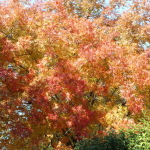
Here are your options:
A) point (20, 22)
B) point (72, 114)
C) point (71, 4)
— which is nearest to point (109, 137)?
point (72, 114)

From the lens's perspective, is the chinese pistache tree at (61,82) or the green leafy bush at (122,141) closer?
the green leafy bush at (122,141)

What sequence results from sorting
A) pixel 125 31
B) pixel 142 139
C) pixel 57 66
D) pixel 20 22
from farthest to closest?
pixel 125 31 → pixel 20 22 → pixel 57 66 → pixel 142 139

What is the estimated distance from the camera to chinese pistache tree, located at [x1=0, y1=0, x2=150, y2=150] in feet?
34.7

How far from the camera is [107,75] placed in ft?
42.0

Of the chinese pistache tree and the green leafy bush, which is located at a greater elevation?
the chinese pistache tree

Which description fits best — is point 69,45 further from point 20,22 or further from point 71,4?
point 71,4

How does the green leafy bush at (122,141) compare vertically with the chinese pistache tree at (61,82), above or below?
below

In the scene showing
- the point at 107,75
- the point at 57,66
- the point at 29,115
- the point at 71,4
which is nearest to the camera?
the point at 29,115

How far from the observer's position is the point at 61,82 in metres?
11.0

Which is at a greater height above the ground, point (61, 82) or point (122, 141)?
point (61, 82)

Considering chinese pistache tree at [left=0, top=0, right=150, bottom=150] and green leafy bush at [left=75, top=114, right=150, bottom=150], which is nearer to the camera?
green leafy bush at [left=75, top=114, right=150, bottom=150]

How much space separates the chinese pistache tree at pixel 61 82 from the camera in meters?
10.6

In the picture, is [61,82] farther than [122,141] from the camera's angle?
Yes

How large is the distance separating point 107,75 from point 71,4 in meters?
14.3
